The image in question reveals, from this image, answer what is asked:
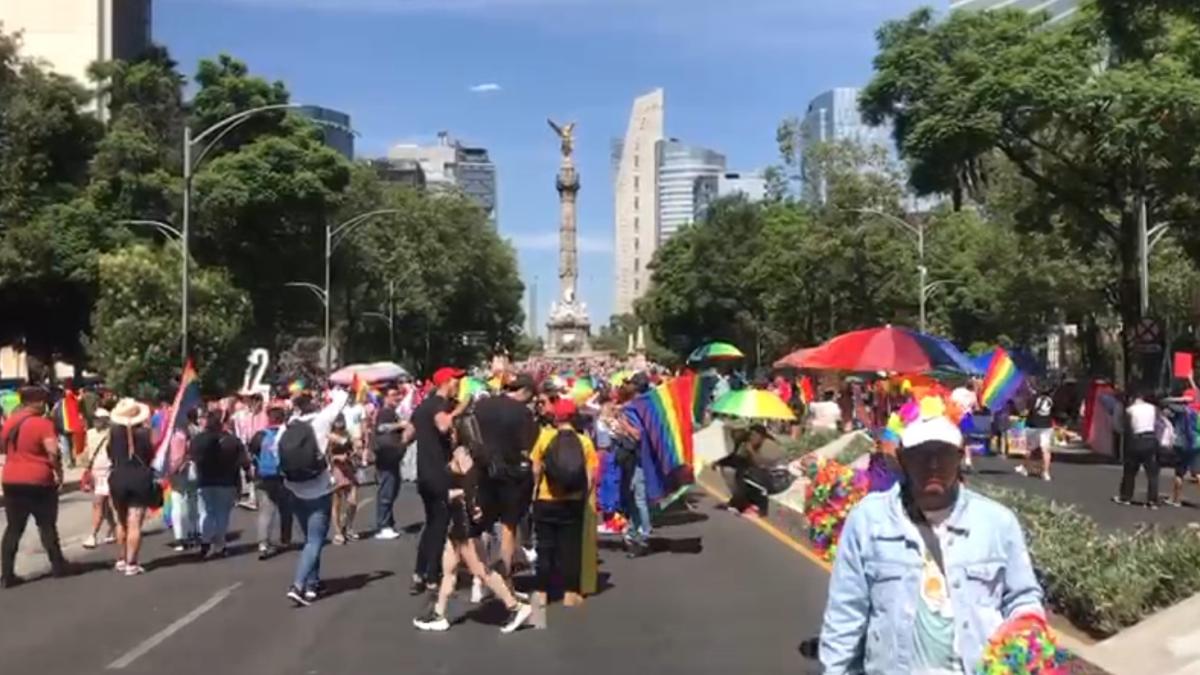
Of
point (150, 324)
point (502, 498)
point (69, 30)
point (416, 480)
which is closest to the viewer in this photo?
point (502, 498)

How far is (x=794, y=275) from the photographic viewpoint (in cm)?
6031

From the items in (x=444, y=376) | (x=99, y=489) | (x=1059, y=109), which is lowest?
(x=99, y=489)

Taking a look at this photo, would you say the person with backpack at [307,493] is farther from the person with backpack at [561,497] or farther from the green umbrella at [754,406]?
the green umbrella at [754,406]

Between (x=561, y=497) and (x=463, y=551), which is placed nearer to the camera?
(x=463, y=551)

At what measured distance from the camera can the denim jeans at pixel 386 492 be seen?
53.8 ft

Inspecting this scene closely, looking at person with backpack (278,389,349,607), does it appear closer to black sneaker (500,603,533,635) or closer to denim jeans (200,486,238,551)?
black sneaker (500,603,533,635)

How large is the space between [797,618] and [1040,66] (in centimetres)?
2450

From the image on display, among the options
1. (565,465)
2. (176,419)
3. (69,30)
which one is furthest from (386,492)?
(69,30)

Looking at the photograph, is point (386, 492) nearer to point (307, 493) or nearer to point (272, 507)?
point (272, 507)

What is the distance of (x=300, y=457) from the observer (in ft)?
40.0

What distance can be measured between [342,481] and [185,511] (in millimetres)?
1763

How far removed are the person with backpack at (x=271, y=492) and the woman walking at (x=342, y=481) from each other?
0.54 m

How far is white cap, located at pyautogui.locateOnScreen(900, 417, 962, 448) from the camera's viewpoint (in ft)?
14.0

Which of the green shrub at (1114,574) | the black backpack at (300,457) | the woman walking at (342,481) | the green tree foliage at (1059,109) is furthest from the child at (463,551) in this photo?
the green tree foliage at (1059,109)
